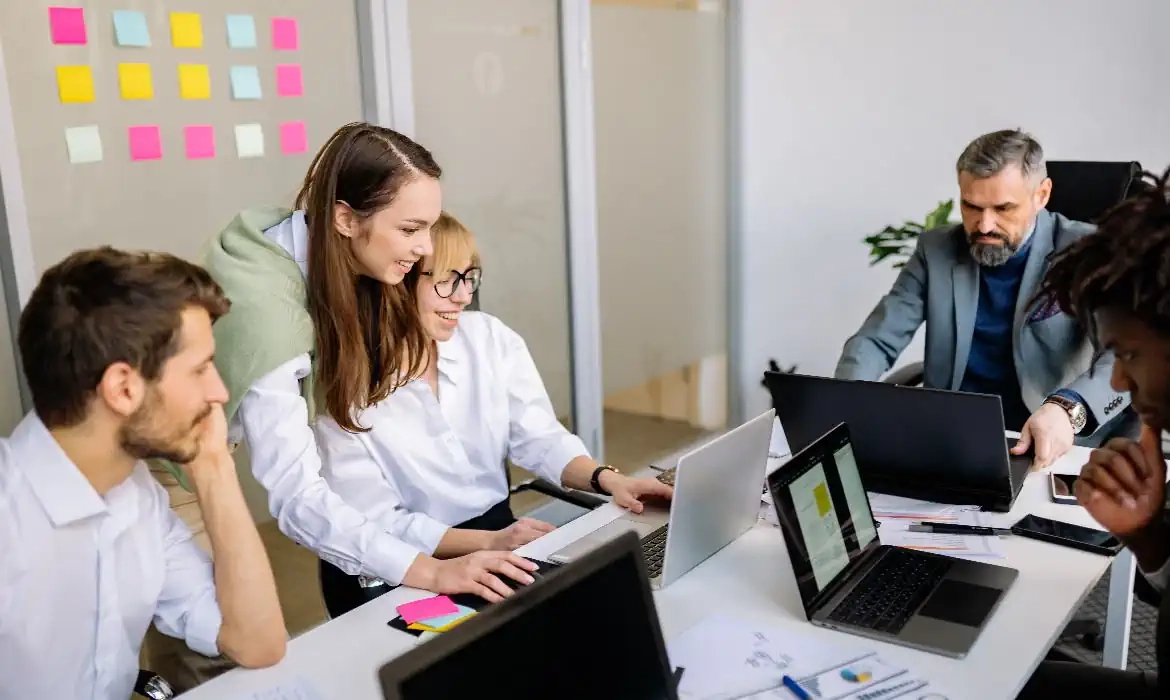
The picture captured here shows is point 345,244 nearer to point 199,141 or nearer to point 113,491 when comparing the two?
point 113,491

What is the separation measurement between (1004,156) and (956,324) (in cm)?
43

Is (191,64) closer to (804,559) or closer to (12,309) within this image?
(12,309)

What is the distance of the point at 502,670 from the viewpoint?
3.58 ft

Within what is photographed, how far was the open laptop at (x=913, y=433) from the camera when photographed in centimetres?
195

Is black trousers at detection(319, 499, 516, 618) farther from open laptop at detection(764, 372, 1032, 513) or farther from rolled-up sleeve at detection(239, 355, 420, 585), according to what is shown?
open laptop at detection(764, 372, 1032, 513)

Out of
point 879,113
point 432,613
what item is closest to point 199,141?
point 432,613

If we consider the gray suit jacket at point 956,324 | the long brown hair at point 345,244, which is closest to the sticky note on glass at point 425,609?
the long brown hair at point 345,244

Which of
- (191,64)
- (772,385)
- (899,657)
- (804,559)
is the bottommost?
(899,657)

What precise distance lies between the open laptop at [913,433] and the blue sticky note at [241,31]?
163 centimetres

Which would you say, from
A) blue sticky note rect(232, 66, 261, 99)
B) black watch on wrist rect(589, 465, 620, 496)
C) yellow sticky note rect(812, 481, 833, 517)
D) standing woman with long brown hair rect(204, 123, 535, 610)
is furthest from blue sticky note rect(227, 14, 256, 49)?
yellow sticky note rect(812, 481, 833, 517)

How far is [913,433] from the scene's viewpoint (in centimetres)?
201

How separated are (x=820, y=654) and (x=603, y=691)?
0.43 m

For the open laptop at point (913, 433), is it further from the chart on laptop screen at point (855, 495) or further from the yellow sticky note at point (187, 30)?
the yellow sticky note at point (187, 30)

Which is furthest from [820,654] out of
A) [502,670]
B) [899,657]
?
[502,670]
